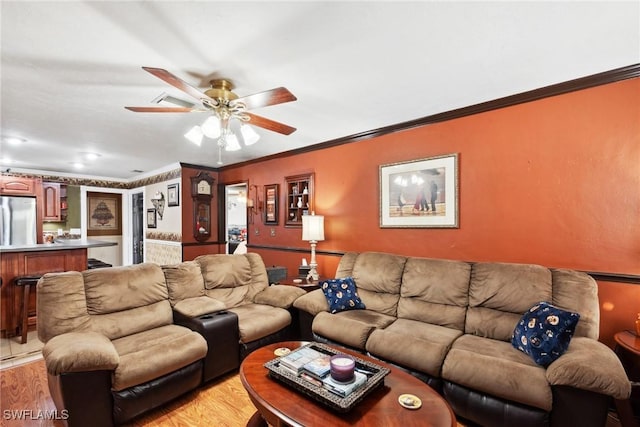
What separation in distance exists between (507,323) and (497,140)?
64.2 inches

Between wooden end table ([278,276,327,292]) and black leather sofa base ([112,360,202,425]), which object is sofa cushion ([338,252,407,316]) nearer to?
wooden end table ([278,276,327,292])

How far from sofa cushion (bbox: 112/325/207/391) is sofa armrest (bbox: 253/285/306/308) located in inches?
36.6

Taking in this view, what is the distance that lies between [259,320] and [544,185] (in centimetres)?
286

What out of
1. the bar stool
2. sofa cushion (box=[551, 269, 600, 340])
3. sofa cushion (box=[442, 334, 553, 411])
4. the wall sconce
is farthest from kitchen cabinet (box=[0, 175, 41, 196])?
sofa cushion (box=[551, 269, 600, 340])

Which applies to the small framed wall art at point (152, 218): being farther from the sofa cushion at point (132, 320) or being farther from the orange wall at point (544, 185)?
the orange wall at point (544, 185)

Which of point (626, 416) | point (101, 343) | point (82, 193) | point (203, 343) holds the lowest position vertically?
point (626, 416)

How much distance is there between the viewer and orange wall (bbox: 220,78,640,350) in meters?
2.18

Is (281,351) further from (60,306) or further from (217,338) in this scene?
(60,306)

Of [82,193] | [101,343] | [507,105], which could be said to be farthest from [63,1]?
[82,193]

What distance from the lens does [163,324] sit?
2.66 m

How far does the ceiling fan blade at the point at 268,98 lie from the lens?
1.84m

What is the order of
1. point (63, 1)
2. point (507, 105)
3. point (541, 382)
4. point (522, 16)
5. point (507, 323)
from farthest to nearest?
point (507, 105) → point (507, 323) → point (541, 382) → point (522, 16) → point (63, 1)

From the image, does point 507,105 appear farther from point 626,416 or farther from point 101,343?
point 101,343

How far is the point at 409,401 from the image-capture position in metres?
1.50
